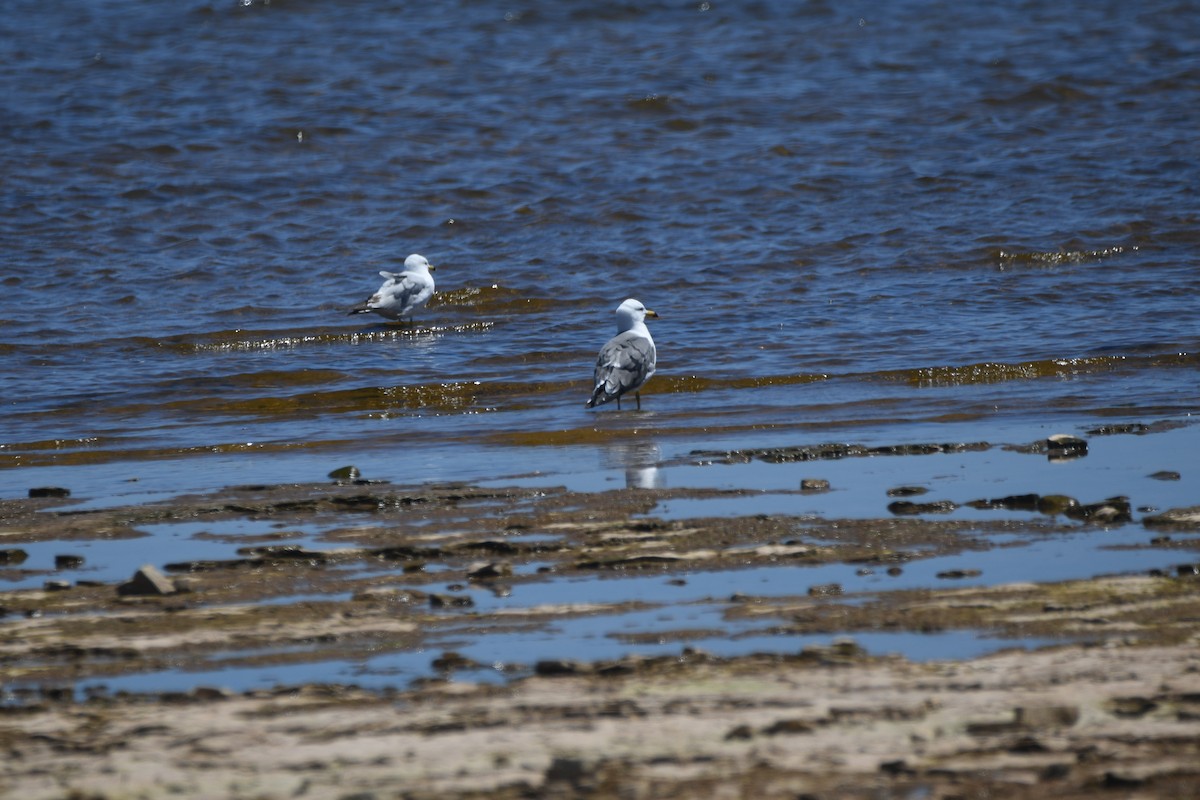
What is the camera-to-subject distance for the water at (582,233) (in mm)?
8703

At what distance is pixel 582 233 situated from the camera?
1557 cm

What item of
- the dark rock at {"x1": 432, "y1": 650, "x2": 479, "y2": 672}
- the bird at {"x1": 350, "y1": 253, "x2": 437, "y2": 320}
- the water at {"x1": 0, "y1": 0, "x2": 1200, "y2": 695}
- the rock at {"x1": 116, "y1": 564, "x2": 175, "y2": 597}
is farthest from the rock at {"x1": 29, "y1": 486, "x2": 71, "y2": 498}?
the bird at {"x1": 350, "y1": 253, "x2": 437, "y2": 320}

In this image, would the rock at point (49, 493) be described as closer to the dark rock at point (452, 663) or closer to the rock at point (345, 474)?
the rock at point (345, 474)

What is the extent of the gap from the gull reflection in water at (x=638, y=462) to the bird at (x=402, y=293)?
520cm

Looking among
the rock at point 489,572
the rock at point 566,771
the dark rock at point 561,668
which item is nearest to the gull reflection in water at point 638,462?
the rock at point 489,572

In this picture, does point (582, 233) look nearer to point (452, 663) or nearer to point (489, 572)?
point (489, 572)

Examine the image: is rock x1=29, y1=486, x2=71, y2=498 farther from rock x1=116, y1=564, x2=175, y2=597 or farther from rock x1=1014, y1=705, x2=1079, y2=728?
rock x1=1014, y1=705, x2=1079, y2=728

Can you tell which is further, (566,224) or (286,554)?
(566,224)

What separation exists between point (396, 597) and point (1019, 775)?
220 centimetres

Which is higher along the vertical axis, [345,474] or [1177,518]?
[345,474]

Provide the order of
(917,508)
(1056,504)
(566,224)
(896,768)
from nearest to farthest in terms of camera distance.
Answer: (896,768) → (1056,504) → (917,508) → (566,224)

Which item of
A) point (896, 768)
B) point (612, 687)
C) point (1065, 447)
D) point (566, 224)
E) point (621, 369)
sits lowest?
point (896, 768)

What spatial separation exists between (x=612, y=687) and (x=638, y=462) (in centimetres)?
349

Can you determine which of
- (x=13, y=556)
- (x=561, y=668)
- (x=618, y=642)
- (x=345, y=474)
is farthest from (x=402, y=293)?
(x=561, y=668)
